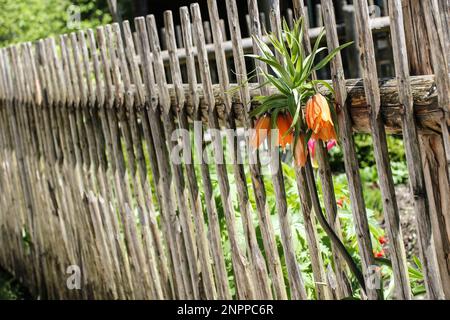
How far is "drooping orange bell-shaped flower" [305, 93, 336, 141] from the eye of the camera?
8.05 feet

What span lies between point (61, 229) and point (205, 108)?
2.08m

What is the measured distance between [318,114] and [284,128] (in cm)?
21

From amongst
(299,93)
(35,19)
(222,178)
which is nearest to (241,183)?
(222,178)

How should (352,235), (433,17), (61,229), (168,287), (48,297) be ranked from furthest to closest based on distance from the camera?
(48,297), (61,229), (168,287), (352,235), (433,17)

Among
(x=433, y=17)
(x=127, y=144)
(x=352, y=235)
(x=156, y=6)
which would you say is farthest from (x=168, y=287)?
(x=156, y=6)

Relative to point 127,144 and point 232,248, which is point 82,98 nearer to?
point 127,144

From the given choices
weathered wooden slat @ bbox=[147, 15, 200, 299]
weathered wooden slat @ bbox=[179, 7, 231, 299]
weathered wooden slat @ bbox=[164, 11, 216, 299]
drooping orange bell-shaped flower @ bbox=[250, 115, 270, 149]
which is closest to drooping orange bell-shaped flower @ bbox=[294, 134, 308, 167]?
drooping orange bell-shaped flower @ bbox=[250, 115, 270, 149]

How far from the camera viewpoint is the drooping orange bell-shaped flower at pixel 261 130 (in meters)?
2.70

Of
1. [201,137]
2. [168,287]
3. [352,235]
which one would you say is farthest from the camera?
[168,287]

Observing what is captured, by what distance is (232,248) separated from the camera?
3373 millimetres

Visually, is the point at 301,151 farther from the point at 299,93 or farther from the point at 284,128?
the point at 299,93

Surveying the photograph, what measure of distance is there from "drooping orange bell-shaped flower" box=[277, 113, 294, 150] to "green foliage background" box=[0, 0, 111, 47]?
972 cm

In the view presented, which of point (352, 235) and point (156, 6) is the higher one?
point (156, 6)

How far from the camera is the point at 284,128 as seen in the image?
8.66 ft
